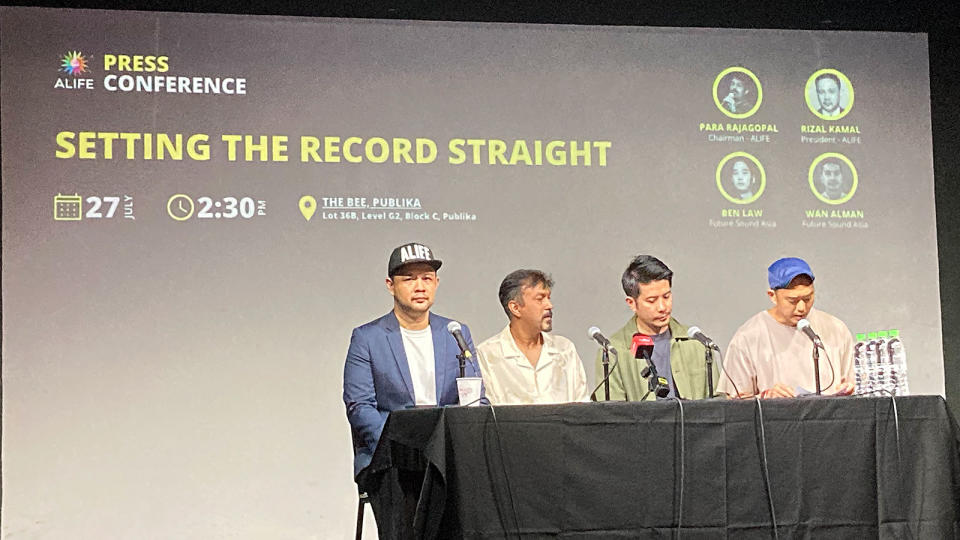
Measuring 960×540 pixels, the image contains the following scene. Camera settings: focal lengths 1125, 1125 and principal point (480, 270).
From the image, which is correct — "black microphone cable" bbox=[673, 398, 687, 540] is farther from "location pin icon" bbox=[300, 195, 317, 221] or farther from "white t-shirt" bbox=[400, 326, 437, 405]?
"location pin icon" bbox=[300, 195, 317, 221]

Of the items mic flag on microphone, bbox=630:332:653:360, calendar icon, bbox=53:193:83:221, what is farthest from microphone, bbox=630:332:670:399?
calendar icon, bbox=53:193:83:221

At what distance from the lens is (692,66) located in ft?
17.4

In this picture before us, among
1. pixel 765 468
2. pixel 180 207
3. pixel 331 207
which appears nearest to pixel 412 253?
pixel 331 207

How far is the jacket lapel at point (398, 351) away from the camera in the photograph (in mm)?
4211

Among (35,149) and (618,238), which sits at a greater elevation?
(35,149)

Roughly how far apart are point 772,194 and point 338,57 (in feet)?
6.92

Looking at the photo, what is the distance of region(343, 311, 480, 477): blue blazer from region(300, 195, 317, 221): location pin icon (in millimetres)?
802

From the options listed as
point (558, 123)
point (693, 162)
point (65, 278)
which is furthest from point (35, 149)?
point (693, 162)

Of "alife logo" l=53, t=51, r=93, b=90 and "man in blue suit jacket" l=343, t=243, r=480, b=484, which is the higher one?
"alife logo" l=53, t=51, r=93, b=90

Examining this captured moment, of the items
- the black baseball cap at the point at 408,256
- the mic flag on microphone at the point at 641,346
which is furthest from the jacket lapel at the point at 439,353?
the mic flag on microphone at the point at 641,346

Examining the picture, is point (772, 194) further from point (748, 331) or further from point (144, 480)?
point (144, 480)

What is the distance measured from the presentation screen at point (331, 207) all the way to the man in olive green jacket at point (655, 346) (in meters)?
0.46

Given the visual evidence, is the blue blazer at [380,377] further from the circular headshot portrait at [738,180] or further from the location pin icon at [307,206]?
the circular headshot portrait at [738,180]

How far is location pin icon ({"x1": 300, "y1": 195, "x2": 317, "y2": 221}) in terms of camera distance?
16.2ft
